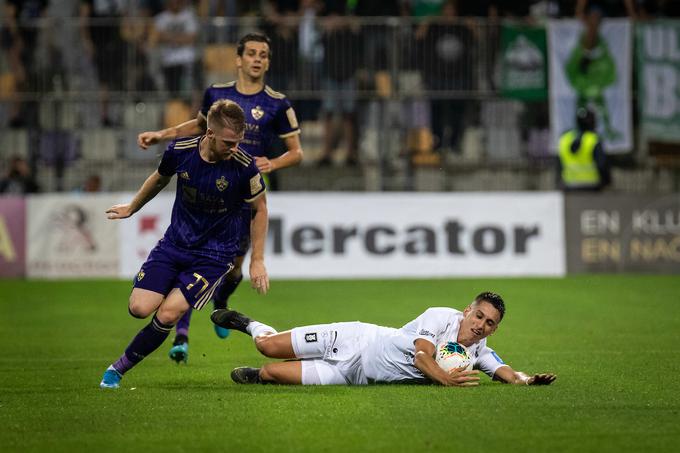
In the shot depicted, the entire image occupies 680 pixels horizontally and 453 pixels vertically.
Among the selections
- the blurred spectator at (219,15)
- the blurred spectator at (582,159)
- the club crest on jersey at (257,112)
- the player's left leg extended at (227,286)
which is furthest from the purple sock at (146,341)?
the blurred spectator at (582,159)

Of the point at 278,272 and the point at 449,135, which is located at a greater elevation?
the point at 449,135

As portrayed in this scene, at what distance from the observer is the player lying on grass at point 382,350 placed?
910 centimetres

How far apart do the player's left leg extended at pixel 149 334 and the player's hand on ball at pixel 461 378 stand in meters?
1.99

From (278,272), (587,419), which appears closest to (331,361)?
(587,419)

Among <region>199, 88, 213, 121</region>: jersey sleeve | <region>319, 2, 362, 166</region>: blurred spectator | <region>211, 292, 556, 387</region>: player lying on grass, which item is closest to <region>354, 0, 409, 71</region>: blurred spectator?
<region>319, 2, 362, 166</region>: blurred spectator

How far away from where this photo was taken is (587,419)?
7.93 metres

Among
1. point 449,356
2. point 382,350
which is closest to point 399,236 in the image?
point 382,350

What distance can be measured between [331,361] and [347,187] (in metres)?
12.7

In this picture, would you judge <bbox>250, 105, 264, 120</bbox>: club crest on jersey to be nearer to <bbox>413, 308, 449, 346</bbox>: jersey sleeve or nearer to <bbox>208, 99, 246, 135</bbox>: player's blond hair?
<bbox>208, 99, 246, 135</bbox>: player's blond hair

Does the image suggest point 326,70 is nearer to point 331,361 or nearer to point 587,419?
point 331,361

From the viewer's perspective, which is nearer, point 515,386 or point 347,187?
point 515,386

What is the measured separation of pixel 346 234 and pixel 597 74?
5440 millimetres

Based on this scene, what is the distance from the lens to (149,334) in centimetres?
937

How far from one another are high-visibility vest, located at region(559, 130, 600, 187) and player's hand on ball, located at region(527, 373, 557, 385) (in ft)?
43.1
